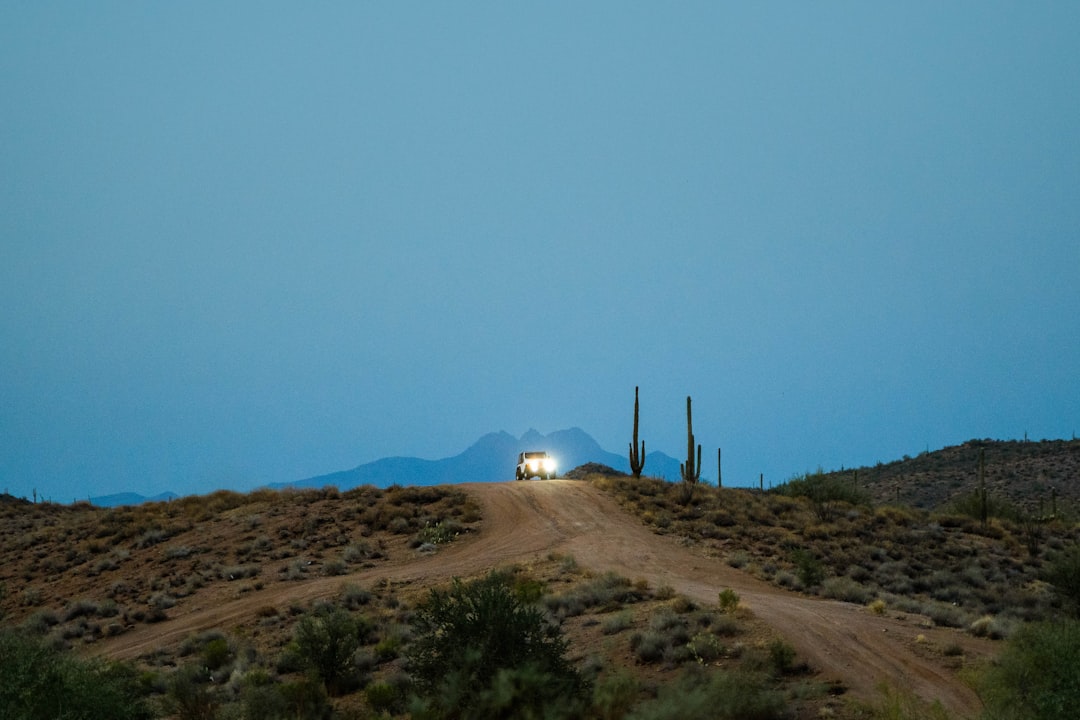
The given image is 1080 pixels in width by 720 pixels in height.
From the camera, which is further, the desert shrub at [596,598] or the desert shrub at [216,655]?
the desert shrub at [596,598]

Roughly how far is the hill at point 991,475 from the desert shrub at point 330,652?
47.5 meters

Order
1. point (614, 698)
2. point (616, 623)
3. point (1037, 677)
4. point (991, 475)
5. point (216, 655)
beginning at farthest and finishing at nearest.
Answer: point (991, 475)
point (216, 655)
point (616, 623)
point (1037, 677)
point (614, 698)

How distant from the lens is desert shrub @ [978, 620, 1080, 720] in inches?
399

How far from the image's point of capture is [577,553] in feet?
89.0

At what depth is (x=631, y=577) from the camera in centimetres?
2353

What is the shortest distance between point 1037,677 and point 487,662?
23.5 feet

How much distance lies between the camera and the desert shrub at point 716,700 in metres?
9.24

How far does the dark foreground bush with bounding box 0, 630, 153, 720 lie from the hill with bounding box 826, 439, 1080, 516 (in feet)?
170

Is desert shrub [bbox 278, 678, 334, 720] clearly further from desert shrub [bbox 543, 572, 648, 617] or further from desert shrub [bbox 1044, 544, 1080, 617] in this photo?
desert shrub [bbox 1044, 544, 1080, 617]

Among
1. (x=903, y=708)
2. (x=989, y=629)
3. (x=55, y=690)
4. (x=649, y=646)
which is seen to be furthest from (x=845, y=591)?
(x=55, y=690)

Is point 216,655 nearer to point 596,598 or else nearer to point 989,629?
point 596,598

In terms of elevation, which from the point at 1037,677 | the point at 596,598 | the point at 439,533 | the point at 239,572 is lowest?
the point at 1037,677

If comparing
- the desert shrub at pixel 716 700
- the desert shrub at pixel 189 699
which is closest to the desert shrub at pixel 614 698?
the desert shrub at pixel 716 700

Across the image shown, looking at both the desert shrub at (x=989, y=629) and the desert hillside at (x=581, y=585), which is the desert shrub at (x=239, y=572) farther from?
the desert shrub at (x=989, y=629)
